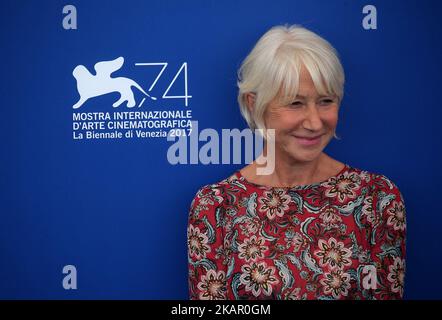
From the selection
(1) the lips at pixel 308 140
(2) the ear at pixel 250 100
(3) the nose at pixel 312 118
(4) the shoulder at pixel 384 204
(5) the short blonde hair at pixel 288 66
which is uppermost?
(5) the short blonde hair at pixel 288 66

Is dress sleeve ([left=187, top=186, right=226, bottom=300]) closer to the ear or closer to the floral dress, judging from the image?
the floral dress

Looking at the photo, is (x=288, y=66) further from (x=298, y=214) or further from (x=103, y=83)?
(x=103, y=83)

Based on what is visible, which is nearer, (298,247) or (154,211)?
(298,247)

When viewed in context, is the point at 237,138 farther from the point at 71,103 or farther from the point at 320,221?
the point at 71,103

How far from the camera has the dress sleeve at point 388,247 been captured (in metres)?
1.41

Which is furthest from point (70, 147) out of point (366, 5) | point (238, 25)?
point (366, 5)

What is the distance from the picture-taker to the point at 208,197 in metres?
1.49

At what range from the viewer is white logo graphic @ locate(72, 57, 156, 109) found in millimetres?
1674

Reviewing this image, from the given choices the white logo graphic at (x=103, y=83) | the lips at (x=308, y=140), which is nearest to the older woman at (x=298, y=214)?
the lips at (x=308, y=140)

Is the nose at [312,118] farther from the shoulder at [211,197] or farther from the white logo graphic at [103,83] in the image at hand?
the white logo graphic at [103,83]

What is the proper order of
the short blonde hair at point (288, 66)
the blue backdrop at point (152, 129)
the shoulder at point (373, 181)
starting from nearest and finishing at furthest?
the short blonde hair at point (288, 66) < the shoulder at point (373, 181) < the blue backdrop at point (152, 129)

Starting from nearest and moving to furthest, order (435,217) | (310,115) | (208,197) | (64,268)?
1. (310,115)
2. (208,197)
3. (435,217)
4. (64,268)
